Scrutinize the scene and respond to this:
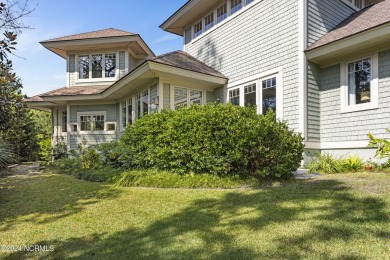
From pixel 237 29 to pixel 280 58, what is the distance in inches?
98.3

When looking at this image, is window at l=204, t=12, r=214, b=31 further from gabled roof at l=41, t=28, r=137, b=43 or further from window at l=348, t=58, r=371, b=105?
window at l=348, t=58, r=371, b=105

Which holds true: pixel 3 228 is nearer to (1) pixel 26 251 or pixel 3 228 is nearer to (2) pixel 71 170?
(1) pixel 26 251

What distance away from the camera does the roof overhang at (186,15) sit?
444 inches

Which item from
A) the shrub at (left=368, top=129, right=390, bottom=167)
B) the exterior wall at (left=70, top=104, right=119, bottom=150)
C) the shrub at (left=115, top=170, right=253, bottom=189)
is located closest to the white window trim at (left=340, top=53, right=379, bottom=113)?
the shrub at (left=368, top=129, right=390, bottom=167)

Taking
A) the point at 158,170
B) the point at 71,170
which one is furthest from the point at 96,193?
the point at 71,170

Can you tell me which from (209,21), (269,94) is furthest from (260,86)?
(209,21)

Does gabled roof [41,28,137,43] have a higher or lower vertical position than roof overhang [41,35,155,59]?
higher

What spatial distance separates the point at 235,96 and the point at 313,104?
2927 millimetres

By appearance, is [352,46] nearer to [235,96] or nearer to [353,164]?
[353,164]

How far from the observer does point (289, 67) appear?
→ 8.36m

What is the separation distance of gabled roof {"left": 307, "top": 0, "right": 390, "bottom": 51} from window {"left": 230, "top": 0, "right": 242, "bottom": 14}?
3428 millimetres

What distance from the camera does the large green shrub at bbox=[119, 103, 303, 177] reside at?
5848 millimetres

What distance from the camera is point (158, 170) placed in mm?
6715

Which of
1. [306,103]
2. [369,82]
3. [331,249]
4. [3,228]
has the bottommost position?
[3,228]
